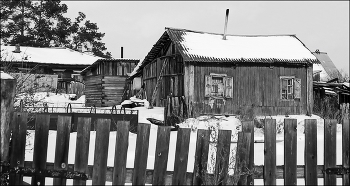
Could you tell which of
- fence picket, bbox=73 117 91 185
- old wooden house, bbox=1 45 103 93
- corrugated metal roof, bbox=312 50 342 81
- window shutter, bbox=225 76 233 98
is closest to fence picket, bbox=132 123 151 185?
fence picket, bbox=73 117 91 185

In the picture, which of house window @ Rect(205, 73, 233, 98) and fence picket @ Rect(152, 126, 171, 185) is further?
house window @ Rect(205, 73, 233, 98)

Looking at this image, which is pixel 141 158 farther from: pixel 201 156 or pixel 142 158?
pixel 201 156

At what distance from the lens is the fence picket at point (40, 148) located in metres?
4.09

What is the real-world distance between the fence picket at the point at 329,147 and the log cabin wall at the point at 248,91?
571 inches

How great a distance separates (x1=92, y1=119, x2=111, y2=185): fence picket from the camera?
400cm

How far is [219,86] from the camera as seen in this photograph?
64.5ft

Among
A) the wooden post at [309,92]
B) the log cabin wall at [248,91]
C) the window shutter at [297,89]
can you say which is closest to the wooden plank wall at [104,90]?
the log cabin wall at [248,91]

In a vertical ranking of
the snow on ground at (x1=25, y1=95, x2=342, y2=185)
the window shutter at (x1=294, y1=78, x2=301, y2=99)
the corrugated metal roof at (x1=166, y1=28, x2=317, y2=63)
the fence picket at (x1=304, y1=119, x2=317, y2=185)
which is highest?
the corrugated metal roof at (x1=166, y1=28, x2=317, y2=63)

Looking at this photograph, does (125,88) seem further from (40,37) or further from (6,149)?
(40,37)

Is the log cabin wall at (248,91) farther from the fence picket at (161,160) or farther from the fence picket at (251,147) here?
the fence picket at (161,160)

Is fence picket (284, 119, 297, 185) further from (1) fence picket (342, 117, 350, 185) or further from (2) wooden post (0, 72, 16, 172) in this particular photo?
(2) wooden post (0, 72, 16, 172)

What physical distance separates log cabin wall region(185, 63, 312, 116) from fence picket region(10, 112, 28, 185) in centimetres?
1491

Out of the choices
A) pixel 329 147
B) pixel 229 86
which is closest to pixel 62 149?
pixel 329 147

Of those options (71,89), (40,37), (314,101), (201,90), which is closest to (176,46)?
(201,90)
